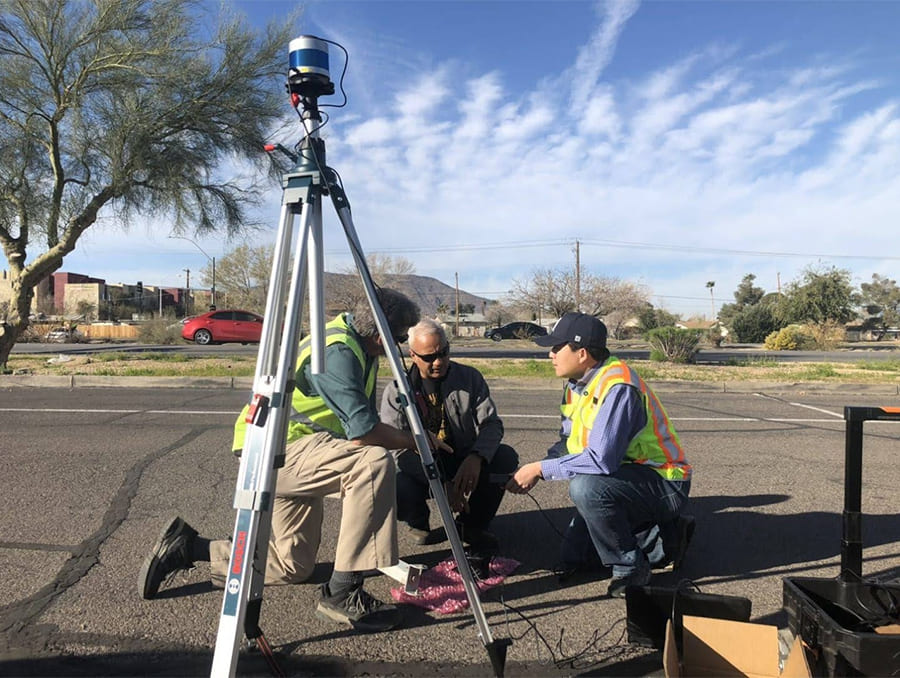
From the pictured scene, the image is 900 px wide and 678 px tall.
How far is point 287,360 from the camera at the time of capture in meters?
2.13

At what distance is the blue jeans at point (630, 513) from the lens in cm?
318

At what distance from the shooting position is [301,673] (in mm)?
2529

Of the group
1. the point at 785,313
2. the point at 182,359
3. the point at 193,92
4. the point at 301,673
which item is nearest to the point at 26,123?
the point at 193,92

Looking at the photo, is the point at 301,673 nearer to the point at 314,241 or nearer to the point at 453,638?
the point at 453,638

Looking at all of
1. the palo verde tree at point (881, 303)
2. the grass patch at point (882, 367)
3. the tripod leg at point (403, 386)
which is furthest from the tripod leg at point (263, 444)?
the palo verde tree at point (881, 303)

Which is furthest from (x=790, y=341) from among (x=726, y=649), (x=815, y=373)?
(x=726, y=649)

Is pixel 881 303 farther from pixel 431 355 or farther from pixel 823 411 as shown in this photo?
pixel 431 355

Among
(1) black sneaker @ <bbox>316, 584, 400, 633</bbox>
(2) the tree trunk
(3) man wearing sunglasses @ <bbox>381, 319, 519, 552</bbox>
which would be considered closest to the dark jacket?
(3) man wearing sunglasses @ <bbox>381, 319, 519, 552</bbox>

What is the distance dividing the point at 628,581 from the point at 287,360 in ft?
6.84

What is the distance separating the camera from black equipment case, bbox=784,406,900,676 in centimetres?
228

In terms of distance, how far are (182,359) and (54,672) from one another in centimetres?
1427

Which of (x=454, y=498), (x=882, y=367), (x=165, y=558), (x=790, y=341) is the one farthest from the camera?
(x=790, y=341)

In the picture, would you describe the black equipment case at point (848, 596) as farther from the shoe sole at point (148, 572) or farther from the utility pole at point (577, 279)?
the utility pole at point (577, 279)

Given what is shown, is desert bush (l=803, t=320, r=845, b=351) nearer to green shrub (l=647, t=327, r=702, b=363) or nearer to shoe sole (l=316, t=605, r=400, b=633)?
green shrub (l=647, t=327, r=702, b=363)
